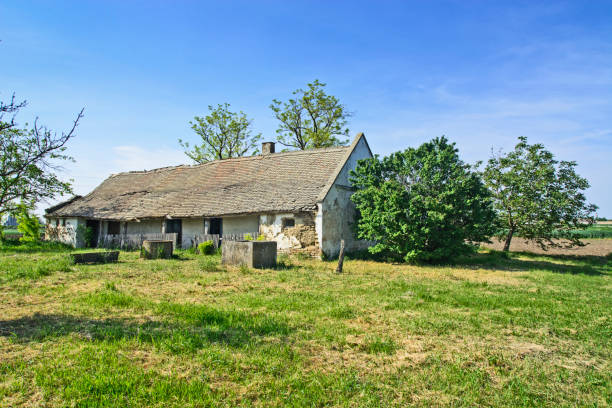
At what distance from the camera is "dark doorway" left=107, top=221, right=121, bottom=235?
24.5m

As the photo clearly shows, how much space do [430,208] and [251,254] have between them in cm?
756

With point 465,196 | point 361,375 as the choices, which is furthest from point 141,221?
point 361,375

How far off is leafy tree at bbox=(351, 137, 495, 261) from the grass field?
5.87 metres

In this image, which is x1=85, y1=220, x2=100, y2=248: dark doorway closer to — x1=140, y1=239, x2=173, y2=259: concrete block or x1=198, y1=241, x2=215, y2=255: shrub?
x1=140, y1=239, x2=173, y2=259: concrete block

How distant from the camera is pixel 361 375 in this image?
13.7 ft

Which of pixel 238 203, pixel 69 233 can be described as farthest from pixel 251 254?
pixel 69 233

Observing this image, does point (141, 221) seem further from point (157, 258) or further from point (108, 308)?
point (108, 308)

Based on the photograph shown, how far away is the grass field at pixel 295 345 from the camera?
3.71 metres

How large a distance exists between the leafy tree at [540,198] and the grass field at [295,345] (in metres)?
13.2

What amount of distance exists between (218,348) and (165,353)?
0.65 m

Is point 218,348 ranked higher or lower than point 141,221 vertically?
lower

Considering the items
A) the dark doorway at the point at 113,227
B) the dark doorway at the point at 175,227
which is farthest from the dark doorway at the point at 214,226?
the dark doorway at the point at 113,227

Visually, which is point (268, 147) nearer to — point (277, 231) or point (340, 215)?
point (277, 231)

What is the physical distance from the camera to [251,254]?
13.0 meters
